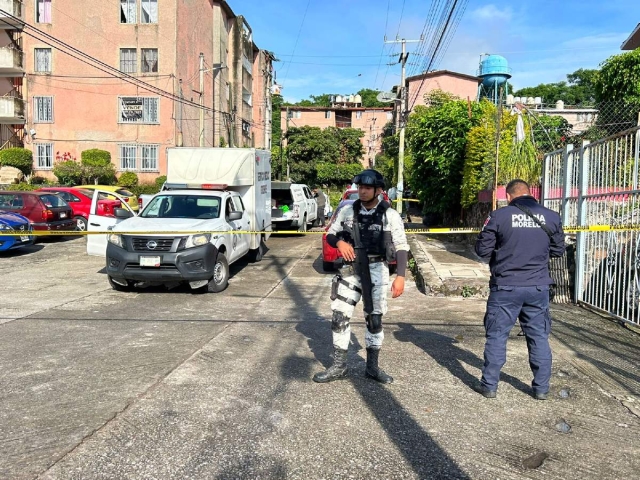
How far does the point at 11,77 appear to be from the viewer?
3544cm

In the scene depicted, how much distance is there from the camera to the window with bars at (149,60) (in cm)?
3462

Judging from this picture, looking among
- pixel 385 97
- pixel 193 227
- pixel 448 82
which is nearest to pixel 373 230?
pixel 193 227

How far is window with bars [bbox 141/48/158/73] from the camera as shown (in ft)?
114

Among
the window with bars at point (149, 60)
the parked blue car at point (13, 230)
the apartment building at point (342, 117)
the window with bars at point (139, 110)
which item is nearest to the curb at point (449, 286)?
the parked blue car at point (13, 230)

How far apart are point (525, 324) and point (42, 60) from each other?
3705 cm

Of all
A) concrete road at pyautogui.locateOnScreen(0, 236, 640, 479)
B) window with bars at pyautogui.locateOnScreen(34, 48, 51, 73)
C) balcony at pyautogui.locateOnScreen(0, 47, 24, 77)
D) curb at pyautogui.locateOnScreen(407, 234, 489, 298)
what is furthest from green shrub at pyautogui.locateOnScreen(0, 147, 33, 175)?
curb at pyautogui.locateOnScreen(407, 234, 489, 298)

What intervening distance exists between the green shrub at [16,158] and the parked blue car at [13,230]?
2184 cm

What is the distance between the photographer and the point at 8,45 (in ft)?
114

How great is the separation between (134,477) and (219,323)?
4055 mm

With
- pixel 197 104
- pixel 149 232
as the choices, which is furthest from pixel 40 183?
pixel 149 232

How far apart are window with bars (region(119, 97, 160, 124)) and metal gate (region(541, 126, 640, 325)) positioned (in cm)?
2951

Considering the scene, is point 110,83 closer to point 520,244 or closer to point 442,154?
point 442,154

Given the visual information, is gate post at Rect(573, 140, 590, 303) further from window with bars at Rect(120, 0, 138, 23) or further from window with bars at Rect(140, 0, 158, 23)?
window with bars at Rect(120, 0, 138, 23)

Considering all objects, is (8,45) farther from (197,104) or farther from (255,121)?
(255,121)
